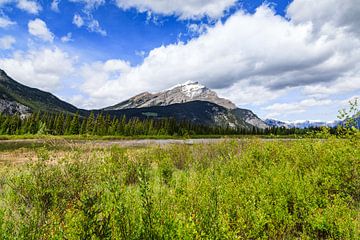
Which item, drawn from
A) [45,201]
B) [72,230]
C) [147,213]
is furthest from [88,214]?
[45,201]

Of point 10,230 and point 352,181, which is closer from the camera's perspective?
point 10,230

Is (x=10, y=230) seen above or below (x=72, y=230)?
below

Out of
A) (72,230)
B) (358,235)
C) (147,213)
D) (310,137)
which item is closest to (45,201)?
(72,230)

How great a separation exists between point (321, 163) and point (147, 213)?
822 centimetres

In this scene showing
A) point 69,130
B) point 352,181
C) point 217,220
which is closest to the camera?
point 217,220

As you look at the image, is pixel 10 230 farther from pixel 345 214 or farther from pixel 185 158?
pixel 185 158

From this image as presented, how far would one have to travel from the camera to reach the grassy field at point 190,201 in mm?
4031

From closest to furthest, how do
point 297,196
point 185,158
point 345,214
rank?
point 345,214 → point 297,196 → point 185,158

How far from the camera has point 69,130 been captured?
102562 mm

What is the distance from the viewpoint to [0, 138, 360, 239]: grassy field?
403cm

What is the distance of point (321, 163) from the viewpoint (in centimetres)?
969

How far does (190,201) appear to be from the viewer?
5.77 metres

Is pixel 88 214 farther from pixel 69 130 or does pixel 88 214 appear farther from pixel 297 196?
pixel 69 130

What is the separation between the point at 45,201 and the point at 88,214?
4.25 meters
